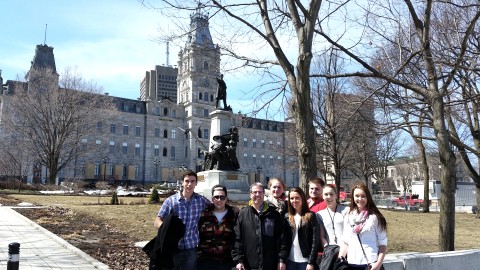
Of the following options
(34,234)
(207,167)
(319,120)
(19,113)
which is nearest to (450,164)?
(34,234)

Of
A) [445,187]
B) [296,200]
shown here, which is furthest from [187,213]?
[445,187]

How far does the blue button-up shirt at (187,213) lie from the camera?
198 inches

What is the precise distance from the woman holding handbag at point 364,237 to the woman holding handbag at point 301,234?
338 mm

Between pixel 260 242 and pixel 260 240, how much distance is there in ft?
0.07

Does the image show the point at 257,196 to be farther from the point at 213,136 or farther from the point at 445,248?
the point at 213,136

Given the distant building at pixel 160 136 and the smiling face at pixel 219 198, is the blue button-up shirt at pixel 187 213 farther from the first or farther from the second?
the distant building at pixel 160 136

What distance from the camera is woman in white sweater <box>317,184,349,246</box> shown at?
16.5ft

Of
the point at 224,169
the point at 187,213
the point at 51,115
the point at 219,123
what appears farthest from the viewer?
the point at 51,115

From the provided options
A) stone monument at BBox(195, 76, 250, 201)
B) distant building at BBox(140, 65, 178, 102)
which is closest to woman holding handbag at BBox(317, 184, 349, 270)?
stone monument at BBox(195, 76, 250, 201)

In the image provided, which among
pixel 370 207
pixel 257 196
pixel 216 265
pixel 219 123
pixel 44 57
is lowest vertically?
pixel 216 265

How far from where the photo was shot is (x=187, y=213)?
5.06 meters

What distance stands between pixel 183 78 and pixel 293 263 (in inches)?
3518

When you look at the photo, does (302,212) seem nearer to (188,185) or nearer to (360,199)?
(360,199)

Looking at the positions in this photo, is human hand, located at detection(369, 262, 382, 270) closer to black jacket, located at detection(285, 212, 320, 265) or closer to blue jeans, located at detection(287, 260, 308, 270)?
black jacket, located at detection(285, 212, 320, 265)
